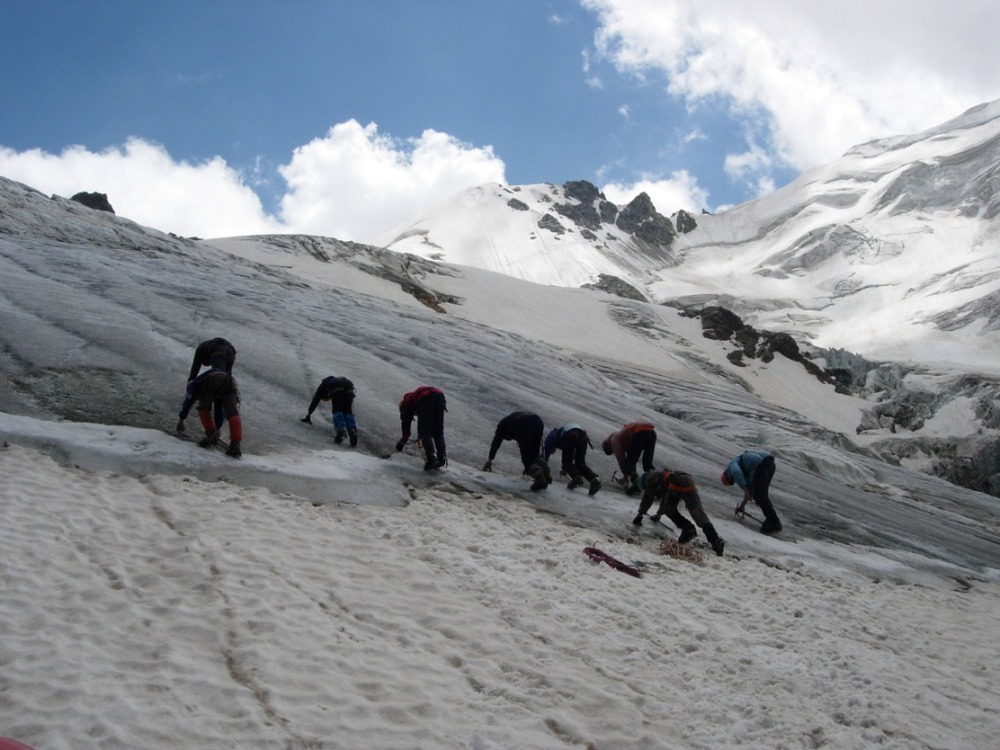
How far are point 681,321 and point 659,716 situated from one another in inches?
2009

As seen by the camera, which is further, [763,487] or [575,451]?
[763,487]

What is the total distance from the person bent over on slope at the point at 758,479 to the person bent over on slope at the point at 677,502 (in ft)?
7.07

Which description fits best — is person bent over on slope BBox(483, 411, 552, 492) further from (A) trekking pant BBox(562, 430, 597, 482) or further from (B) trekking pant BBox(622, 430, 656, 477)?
(B) trekking pant BBox(622, 430, 656, 477)

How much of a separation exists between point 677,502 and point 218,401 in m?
5.91

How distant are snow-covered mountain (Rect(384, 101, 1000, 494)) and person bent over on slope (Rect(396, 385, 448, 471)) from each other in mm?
30726

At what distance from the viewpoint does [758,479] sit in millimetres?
11867

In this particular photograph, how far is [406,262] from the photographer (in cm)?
5169

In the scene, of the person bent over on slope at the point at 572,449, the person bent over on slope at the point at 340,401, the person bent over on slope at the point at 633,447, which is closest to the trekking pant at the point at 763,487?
the person bent over on slope at the point at 633,447

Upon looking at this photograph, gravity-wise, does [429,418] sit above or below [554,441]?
below

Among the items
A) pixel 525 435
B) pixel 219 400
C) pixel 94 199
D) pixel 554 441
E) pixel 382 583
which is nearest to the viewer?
pixel 382 583

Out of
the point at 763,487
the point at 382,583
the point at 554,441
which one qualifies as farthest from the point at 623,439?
the point at 382,583

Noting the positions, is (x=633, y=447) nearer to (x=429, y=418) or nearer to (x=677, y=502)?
(x=677, y=502)

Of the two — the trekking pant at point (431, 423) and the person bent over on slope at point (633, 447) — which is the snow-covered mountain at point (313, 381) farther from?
the person bent over on slope at point (633, 447)

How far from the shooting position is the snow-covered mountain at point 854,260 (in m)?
43.2
